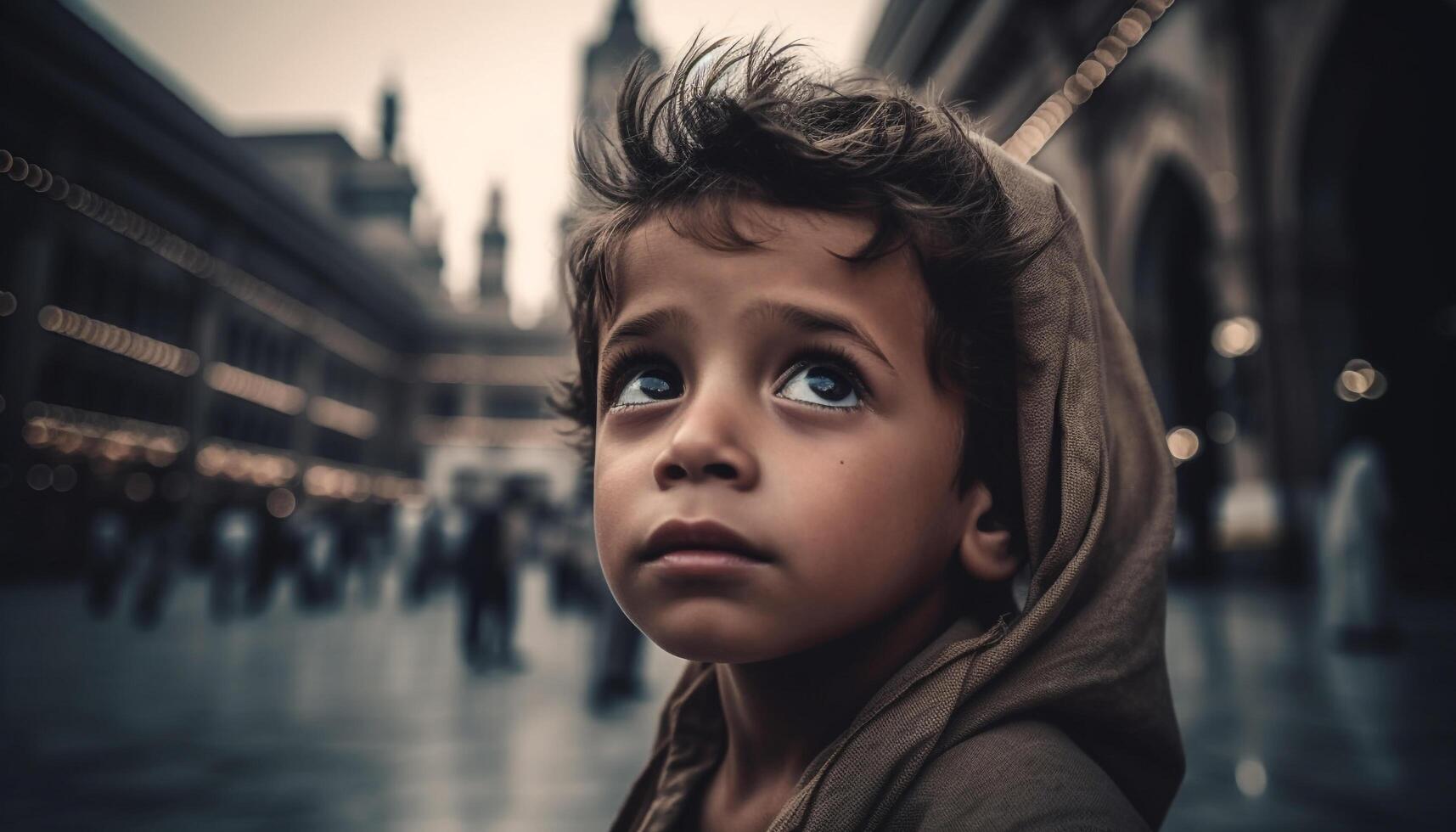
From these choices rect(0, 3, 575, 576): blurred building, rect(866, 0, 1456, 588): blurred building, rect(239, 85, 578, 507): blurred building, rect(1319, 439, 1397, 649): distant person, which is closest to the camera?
rect(1319, 439, 1397, 649): distant person

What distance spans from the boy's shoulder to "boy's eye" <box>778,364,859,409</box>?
0.32m

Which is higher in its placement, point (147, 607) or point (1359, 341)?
point (1359, 341)

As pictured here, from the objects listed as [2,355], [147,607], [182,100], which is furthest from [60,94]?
[147,607]

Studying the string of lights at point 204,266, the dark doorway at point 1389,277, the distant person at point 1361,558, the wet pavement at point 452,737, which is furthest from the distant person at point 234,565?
the dark doorway at point 1389,277

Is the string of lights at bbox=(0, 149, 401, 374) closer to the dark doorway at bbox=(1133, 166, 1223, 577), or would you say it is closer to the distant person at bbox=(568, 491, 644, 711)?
the distant person at bbox=(568, 491, 644, 711)

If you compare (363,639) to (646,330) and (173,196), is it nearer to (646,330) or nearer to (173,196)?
(646,330)

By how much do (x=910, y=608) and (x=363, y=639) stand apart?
867 centimetres

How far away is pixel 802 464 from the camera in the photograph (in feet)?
2.61

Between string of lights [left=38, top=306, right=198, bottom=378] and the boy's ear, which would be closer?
the boy's ear

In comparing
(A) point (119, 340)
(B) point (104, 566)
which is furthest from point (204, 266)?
(B) point (104, 566)

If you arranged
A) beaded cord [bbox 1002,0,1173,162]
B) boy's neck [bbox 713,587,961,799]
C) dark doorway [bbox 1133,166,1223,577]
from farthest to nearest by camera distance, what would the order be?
dark doorway [bbox 1133,166,1223,577] < beaded cord [bbox 1002,0,1173,162] < boy's neck [bbox 713,587,961,799]

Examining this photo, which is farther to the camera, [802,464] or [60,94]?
[60,94]

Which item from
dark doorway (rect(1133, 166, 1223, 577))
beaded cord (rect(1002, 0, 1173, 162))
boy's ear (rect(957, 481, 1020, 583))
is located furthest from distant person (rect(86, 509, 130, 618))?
dark doorway (rect(1133, 166, 1223, 577))

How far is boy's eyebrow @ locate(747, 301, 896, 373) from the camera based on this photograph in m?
0.82
